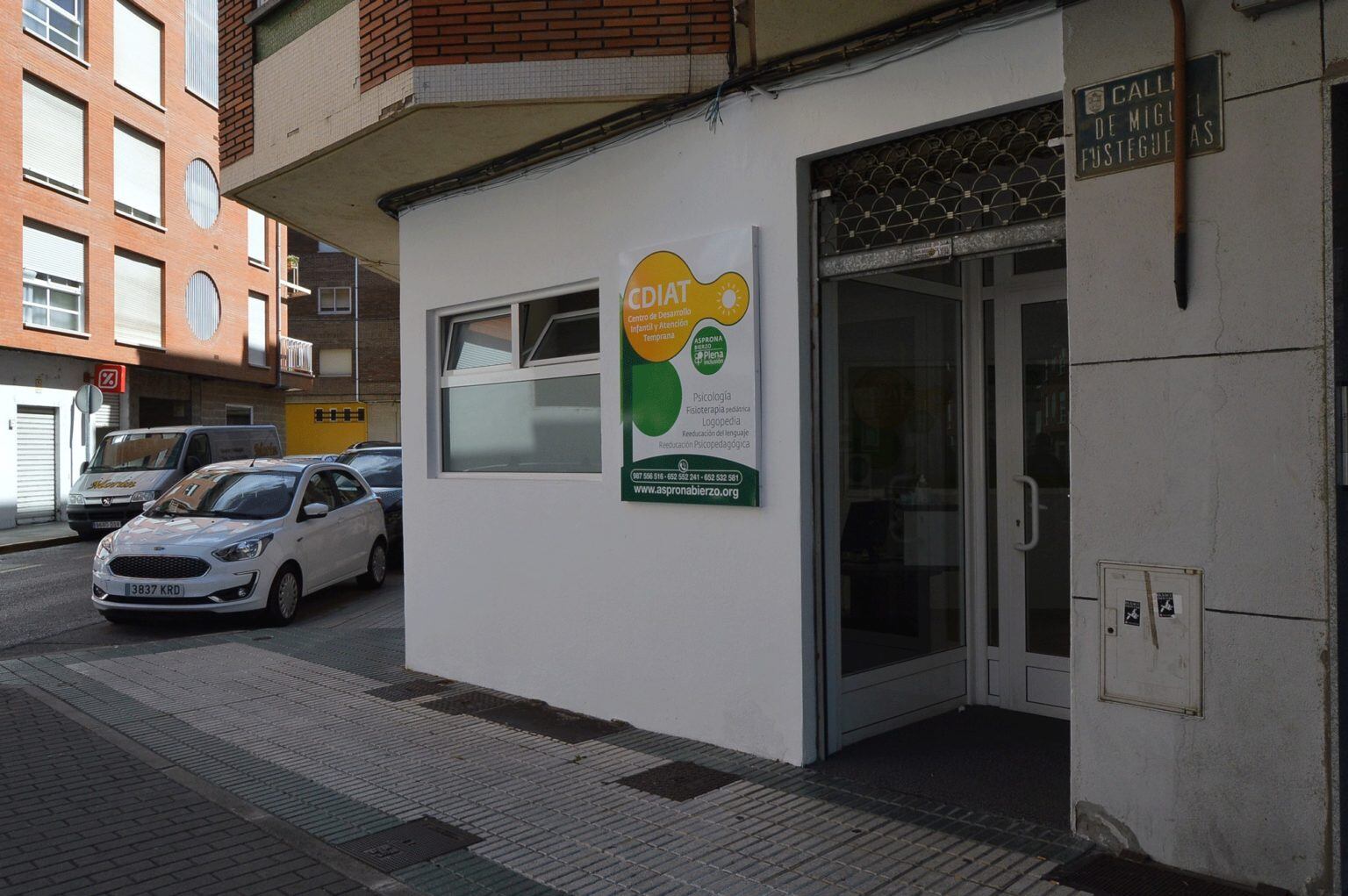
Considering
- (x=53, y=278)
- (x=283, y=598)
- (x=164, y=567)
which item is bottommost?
(x=283, y=598)

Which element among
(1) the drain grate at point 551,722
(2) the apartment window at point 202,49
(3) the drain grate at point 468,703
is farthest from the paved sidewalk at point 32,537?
(1) the drain grate at point 551,722

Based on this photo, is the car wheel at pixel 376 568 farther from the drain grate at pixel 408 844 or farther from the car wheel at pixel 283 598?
the drain grate at pixel 408 844

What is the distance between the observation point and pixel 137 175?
2911 cm

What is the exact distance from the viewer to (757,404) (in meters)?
5.70

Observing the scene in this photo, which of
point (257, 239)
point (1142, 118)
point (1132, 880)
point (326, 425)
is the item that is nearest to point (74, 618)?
point (1132, 880)

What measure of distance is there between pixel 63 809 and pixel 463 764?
1900 millimetres

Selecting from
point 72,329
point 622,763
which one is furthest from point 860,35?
point 72,329

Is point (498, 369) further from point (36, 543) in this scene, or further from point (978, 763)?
point (36, 543)

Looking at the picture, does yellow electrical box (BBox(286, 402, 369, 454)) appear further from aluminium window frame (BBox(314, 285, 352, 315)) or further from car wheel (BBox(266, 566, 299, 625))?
car wheel (BBox(266, 566, 299, 625))

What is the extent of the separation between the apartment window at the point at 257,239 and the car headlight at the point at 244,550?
26869 mm

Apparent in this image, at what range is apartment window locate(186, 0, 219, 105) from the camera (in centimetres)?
3141

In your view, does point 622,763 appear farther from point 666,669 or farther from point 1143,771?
point 1143,771

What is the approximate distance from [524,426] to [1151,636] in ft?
14.5

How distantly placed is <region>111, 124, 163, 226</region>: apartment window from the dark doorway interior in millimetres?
28173
